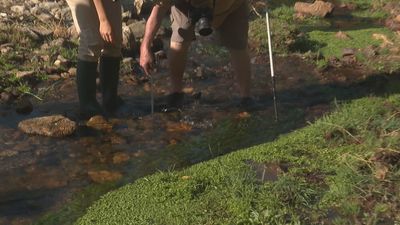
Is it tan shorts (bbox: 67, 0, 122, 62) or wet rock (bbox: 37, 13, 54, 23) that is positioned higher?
tan shorts (bbox: 67, 0, 122, 62)

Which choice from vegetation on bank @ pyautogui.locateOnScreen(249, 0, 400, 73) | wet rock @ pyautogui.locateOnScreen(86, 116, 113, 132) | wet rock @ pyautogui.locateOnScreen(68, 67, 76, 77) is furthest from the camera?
vegetation on bank @ pyautogui.locateOnScreen(249, 0, 400, 73)

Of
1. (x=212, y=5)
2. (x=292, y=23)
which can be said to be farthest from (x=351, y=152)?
(x=292, y=23)

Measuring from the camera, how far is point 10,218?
396 cm

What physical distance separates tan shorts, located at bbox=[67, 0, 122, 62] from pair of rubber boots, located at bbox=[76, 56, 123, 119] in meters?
0.11

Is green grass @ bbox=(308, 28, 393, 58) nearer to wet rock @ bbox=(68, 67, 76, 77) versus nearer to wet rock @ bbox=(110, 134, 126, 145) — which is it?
wet rock @ bbox=(68, 67, 76, 77)

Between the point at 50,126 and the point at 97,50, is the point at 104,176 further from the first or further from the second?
the point at 97,50

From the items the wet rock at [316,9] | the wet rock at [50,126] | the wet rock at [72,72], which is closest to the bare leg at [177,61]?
the wet rock at [50,126]

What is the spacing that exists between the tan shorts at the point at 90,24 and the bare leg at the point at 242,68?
1144mm

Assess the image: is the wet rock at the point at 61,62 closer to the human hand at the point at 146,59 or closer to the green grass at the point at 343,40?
the human hand at the point at 146,59

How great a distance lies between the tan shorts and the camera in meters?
5.29

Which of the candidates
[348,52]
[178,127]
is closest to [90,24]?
[178,127]

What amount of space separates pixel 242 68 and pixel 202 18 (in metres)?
0.86

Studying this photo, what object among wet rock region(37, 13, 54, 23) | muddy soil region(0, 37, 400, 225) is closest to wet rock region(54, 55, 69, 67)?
muddy soil region(0, 37, 400, 225)

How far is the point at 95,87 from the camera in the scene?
5.62m
